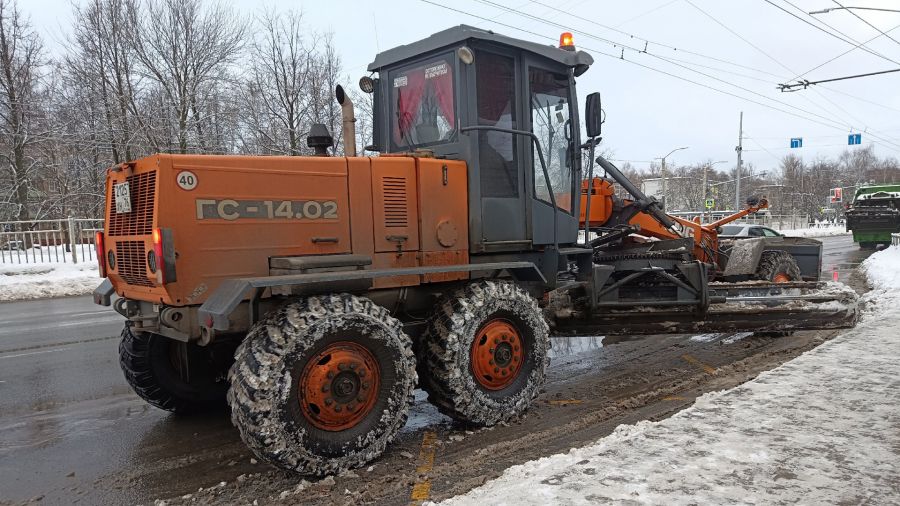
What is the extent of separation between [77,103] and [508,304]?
2501 cm

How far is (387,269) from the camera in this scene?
4.24 meters

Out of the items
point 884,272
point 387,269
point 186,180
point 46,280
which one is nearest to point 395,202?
point 387,269

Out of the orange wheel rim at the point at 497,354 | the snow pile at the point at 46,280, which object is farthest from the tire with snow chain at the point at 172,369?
the snow pile at the point at 46,280

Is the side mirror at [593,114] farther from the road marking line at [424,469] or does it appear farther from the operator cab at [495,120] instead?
the road marking line at [424,469]

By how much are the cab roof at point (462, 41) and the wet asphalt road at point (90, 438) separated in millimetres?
3449

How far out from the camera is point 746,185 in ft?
273

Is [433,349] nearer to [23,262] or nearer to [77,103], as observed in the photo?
[23,262]

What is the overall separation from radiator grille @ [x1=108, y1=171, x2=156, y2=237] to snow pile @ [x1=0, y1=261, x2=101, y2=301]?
1218 centimetres

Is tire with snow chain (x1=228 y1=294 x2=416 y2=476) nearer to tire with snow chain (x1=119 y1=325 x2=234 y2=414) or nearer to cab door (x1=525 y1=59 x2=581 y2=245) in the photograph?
tire with snow chain (x1=119 y1=325 x2=234 y2=414)

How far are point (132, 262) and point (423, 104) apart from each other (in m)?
2.63

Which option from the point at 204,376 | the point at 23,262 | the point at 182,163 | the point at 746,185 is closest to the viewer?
the point at 182,163

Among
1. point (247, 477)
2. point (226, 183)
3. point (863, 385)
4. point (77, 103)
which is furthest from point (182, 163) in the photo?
point (77, 103)

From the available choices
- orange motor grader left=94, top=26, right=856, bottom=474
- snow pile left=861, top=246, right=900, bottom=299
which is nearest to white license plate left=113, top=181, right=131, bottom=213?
orange motor grader left=94, top=26, right=856, bottom=474

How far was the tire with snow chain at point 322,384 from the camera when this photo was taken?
3.39m
